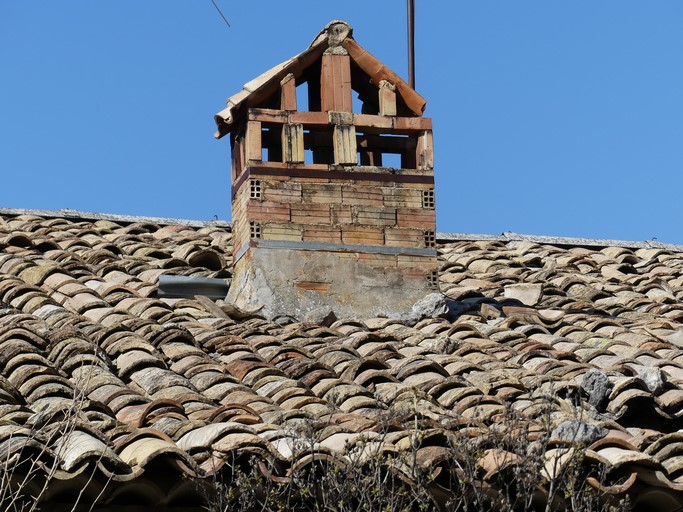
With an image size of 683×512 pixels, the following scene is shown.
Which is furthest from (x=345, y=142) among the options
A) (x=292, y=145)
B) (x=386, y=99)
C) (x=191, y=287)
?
(x=191, y=287)

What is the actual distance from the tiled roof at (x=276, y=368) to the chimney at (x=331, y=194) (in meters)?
0.33

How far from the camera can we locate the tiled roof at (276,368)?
6480 millimetres

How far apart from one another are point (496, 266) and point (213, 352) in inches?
178

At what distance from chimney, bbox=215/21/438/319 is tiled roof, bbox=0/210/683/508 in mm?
331

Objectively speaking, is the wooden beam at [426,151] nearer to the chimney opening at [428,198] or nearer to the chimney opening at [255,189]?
the chimney opening at [428,198]

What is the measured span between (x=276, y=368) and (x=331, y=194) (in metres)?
2.43

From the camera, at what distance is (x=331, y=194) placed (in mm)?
10539

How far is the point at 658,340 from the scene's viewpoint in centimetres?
980

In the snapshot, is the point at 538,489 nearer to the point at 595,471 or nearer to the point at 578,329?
the point at 595,471

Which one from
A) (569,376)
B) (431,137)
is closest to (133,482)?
(569,376)

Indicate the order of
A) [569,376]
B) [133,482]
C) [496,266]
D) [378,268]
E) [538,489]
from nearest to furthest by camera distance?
[133,482]
[538,489]
[569,376]
[378,268]
[496,266]

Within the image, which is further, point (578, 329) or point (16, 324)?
point (578, 329)

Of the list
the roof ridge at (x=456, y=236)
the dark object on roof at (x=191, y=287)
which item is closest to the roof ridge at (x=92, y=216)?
the roof ridge at (x=456, y=236)

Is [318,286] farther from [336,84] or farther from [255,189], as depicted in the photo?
[336,84]
